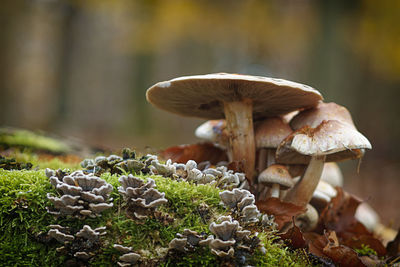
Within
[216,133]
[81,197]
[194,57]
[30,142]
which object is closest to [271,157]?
[216,133]

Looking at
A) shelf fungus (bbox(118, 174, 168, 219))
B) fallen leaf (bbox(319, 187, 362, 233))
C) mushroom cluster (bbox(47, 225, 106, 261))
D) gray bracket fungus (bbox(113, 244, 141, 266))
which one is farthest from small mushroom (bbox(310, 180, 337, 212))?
mushroom cluster (bbox(47, 225, 106, 261))

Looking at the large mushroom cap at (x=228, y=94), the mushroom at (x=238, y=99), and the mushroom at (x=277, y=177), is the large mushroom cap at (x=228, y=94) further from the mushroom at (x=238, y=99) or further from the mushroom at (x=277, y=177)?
the mushroom at (x=277, y=177)

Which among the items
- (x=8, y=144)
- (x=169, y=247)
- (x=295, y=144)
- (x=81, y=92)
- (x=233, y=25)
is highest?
(x=233, y=25)

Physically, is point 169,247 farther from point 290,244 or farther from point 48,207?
point 290,244

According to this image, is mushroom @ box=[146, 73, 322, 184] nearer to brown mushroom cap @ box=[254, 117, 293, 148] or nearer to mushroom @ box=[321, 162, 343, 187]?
brown mushroom cap @ box=[254, 117, 293, 148]

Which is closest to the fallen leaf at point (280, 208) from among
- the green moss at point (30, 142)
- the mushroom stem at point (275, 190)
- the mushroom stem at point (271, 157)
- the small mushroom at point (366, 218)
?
the mushroom stem at point (275, 190)

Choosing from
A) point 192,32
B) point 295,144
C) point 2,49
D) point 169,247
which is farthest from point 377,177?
point 2,49

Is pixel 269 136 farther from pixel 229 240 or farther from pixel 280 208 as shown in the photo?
pixel 229 240
